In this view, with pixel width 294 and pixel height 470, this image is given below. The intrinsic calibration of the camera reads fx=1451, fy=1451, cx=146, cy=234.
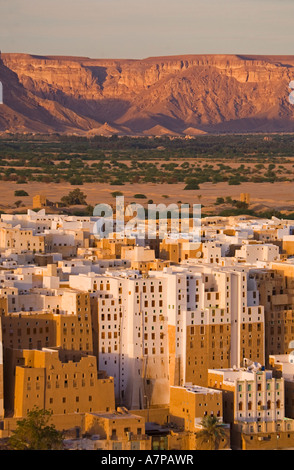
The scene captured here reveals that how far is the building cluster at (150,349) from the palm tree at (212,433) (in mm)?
169

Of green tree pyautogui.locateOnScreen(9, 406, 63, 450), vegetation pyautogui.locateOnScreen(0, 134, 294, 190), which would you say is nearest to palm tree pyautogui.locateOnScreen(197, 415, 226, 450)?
green tree pyautogui.locateOnScreen(9, 406, 63, 450)

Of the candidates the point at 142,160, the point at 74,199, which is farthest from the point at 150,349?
the point at 142,160

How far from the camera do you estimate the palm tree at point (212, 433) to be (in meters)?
37.9

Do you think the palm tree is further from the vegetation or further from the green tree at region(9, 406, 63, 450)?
the vegetation

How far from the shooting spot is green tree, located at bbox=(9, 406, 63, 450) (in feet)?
116

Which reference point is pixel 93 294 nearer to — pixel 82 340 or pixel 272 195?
pixel 82 340

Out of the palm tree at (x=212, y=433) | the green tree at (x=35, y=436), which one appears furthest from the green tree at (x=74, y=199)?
the green tree at (x=35, y=436)

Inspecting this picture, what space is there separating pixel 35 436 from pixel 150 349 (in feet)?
28.1

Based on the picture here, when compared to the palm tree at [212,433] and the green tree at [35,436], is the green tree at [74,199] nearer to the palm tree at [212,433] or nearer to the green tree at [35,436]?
the palm tree at [212,433]

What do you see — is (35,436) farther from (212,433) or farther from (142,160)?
(142,160)

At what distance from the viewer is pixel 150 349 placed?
1715 inches

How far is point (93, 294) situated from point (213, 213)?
4089 centimetres

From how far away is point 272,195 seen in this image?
10069 centimetres
